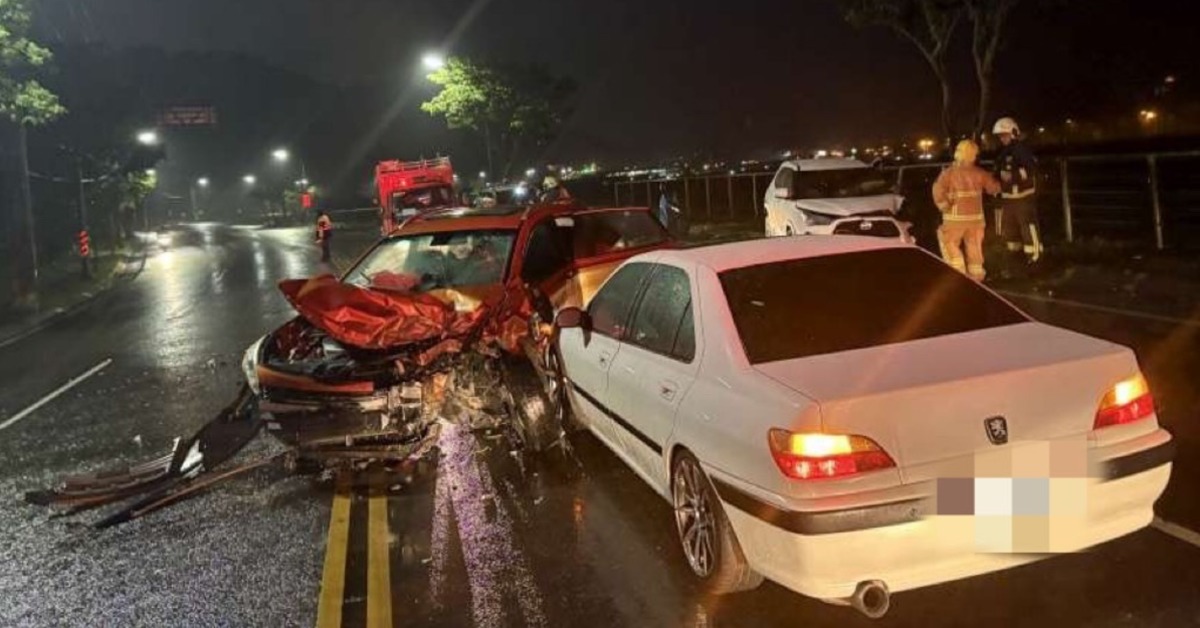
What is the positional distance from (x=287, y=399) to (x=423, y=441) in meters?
0.92

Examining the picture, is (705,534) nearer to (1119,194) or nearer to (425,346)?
(425,346)

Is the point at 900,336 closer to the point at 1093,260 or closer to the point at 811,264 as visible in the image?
the point at 811,264

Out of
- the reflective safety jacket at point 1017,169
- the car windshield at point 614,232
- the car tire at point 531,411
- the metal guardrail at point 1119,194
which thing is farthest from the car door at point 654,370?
the metal guardrail at point 1119,194

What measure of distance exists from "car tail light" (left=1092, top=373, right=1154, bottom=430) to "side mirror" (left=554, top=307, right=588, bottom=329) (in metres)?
2.97

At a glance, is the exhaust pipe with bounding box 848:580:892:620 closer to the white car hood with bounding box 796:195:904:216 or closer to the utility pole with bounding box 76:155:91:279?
the white car hood with bounding box 796:195:904:216

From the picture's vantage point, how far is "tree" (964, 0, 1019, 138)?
83.7 ft

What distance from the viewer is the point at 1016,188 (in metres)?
12.2

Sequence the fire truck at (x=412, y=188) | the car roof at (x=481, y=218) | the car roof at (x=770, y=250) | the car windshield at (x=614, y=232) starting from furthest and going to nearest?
the fire truck at (x=412, y=188) < the car windshield at (x=614, y=232) < the car roof at (x=481, y=218) < the car roof at (x=770, y=250)

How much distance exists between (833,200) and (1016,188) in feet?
12.0

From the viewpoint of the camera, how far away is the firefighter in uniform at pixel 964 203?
10250 millimetres

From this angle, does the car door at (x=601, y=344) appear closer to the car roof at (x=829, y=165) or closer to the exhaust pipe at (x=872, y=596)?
the exhaust pipe at (x=872, y=596)

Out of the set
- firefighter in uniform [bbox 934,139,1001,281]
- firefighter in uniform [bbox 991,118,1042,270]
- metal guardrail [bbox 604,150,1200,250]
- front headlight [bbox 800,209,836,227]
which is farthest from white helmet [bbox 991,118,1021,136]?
front headlight [bbox 800,209,836,227]

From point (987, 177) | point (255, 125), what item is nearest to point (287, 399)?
point (987, 177)

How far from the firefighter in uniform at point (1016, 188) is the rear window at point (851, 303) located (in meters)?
7.42
